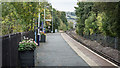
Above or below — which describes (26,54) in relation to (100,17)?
below

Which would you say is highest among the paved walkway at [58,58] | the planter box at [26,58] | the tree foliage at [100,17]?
the tree foliage at [100,17]

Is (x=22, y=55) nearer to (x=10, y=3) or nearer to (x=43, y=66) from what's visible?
(x=43, y=66)

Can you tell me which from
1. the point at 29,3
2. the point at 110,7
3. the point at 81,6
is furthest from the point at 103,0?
the point at 81,6

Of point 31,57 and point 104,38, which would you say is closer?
point 31,57

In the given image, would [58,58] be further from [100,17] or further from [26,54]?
[100,17]

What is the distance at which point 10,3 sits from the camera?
42.2ft

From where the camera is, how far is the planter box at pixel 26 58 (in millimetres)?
8164

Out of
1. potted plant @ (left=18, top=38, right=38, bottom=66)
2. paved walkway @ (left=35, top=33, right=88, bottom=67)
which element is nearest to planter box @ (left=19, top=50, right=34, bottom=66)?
potted plant @ (left=18, top=38, right=38, bottom=66)

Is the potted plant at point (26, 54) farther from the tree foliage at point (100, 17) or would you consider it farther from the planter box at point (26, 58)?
the tree foliage at point (100, 17)

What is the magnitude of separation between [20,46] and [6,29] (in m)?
5.92

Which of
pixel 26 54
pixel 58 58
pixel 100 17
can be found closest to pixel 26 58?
pixel 26 54

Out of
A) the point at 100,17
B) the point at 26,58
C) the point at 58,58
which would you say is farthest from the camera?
the point at 100,17

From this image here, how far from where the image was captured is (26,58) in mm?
8234

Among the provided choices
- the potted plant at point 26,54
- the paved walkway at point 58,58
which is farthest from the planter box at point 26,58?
the paved walkway at point 58,58
